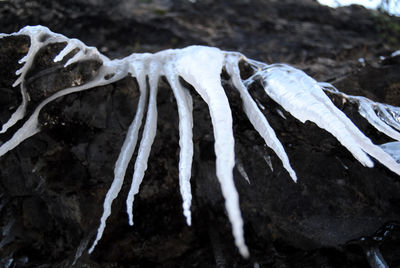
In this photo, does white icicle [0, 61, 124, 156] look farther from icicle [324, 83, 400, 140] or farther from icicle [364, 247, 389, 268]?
icicle [364, 247, 389, 268]

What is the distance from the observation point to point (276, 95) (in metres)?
1.22

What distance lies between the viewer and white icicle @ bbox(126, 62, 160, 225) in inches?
42.5

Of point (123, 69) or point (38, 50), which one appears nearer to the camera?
point (38, 50)

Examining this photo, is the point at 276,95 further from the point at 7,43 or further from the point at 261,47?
the point at 261,47

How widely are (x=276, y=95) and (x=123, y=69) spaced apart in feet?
2.65

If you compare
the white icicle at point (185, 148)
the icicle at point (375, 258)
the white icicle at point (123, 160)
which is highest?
the white icicle at point (185, 148)

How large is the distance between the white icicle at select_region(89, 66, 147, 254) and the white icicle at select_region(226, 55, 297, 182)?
1.49ft

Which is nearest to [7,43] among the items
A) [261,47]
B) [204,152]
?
[204,152]

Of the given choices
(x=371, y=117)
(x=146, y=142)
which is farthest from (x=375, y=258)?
(x=146, y=142)

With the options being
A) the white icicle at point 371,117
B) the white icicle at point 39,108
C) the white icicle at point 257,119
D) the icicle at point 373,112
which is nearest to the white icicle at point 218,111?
the white icicle at point 257,119

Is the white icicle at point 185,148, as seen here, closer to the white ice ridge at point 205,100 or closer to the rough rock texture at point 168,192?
the white ice ridge at point 205,100

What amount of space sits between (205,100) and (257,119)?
0.78 feet

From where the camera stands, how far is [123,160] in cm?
125

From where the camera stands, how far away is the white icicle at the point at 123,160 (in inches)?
45.3
